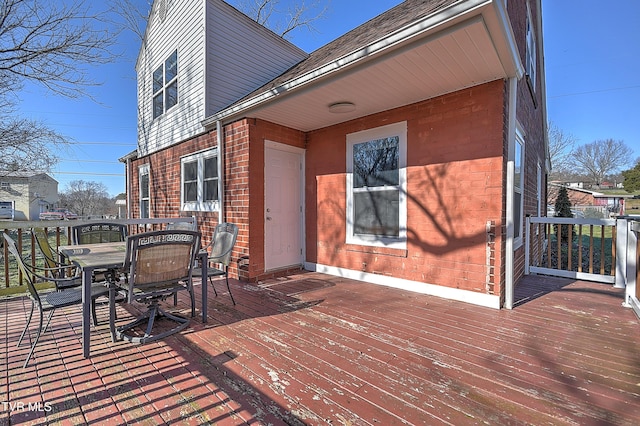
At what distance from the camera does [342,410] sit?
160 cm

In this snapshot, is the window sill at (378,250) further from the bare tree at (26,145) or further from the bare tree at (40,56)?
the bare tree at (26,145)

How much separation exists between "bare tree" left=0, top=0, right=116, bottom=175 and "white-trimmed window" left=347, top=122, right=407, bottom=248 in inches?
259

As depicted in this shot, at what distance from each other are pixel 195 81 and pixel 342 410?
636 centimetres

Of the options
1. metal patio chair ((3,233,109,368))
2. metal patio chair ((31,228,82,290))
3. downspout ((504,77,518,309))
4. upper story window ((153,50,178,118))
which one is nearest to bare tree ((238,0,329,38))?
upper story window ((153,50,178,118))

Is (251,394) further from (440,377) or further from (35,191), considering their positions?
(35,191)

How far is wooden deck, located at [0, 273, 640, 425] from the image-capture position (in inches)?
62.3

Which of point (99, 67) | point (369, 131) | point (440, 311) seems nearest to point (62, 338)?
point (440, 311)

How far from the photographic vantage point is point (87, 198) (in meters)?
25.1

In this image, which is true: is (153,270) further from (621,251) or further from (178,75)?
(621,251)

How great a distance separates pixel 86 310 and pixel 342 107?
3599 mm

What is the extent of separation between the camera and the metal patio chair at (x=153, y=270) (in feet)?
7.63

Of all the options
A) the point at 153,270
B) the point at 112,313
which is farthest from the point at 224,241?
the point at 112,313

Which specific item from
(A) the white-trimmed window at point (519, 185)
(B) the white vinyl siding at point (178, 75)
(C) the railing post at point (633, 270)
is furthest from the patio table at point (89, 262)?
(C) the railing post at point (633, 270)

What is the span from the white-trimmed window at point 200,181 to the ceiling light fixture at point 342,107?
2441mm
